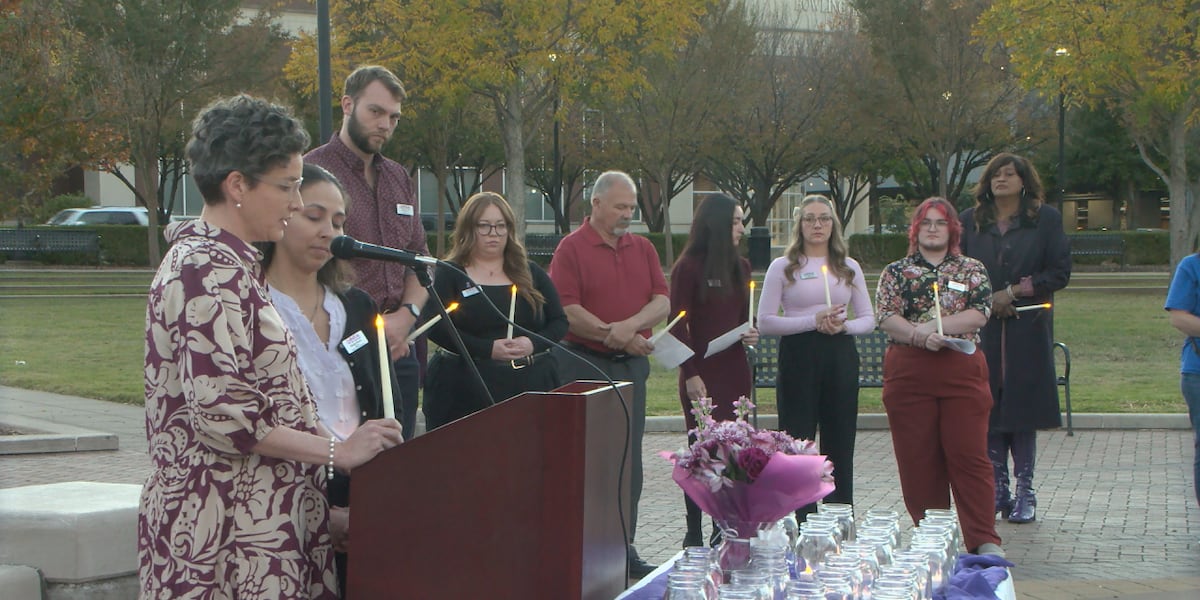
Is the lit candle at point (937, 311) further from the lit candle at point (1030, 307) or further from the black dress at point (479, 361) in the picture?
the black dress at point (479, 361)

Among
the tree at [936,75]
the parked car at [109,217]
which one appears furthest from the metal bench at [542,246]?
the parked car at [109,217]

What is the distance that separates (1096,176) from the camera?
52344 mm

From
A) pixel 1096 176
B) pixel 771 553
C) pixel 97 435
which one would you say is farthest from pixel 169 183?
pixel 771 553

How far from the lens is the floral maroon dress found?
2857mm

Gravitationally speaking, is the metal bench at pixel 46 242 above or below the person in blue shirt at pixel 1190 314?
above

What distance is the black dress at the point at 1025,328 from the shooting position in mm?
7797

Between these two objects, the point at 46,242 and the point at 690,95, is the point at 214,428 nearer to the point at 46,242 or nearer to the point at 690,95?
the point at 690,95

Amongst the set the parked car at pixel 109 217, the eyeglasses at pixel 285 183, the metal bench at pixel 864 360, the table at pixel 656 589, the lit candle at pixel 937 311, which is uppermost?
the parked car at pixel 109 217

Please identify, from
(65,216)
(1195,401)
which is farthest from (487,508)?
(65,216)

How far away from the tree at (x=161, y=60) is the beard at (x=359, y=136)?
28932 millimetres

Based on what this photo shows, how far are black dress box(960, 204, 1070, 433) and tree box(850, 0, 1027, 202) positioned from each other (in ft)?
95.0

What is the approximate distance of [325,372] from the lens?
3.72 meters

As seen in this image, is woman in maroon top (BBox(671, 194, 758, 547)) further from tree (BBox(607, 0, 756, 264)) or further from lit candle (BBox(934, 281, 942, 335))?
tree (BBox(607, 0, 756, 264))

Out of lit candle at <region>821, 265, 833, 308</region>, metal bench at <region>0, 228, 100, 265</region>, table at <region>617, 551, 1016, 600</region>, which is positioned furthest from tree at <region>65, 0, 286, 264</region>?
table at <region>617, 551, 1016, 600</region>
